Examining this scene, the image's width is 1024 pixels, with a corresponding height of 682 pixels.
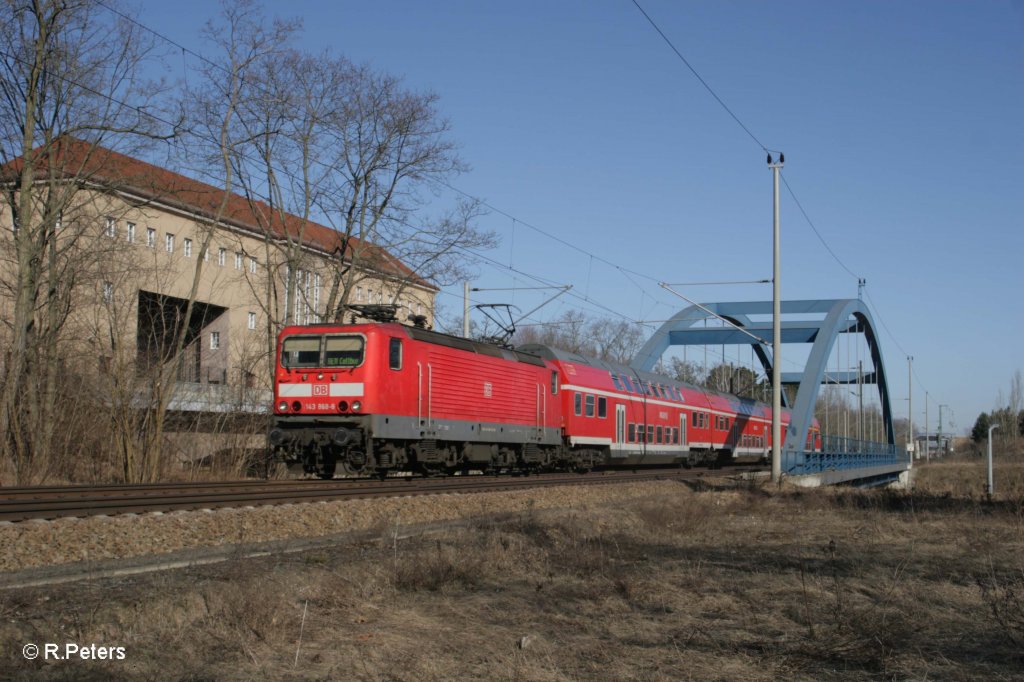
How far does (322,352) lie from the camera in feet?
69.5

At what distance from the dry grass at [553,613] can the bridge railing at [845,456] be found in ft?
77.6

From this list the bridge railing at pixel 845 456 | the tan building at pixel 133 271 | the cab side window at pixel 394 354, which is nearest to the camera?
the cab side window at pixel 394 354

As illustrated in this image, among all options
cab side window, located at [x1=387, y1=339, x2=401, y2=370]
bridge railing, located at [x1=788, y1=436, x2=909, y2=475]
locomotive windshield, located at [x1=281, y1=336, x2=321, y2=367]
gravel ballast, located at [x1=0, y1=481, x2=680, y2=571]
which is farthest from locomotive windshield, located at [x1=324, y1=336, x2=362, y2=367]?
bridge railing, located at [x1=788, y1=436, x2=909, y2=475]

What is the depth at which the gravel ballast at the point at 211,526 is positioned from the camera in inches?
443

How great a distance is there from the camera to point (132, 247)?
28.9m

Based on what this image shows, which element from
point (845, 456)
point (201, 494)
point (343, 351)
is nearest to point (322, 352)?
point (343, 351)

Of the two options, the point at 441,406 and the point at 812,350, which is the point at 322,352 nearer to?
the point at 441,406

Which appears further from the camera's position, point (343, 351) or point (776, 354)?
point (776, 354)

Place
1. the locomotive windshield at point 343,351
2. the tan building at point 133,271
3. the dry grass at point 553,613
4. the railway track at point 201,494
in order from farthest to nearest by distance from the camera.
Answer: the tan building at point 133,271 < the locomotive windshield at point 343,351 < the railway track at point 201,494 < the dry grass at point 553,613

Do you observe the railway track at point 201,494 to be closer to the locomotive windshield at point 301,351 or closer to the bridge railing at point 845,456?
the locomotive windshield at point 301,351

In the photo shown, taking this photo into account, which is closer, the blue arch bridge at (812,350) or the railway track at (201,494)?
the railway track at (201,494)

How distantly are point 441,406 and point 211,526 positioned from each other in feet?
33.1

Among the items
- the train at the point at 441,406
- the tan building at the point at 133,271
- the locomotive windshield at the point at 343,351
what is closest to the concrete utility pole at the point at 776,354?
the train at the point at 441,406

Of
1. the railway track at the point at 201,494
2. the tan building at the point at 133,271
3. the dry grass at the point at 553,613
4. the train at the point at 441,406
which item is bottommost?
the dry grass at the point at 553,613
